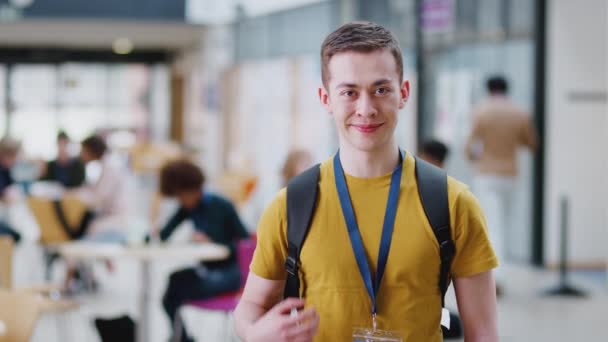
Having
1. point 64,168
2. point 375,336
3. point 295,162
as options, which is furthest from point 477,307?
point 64,168

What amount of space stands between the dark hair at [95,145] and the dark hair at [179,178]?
109 inches

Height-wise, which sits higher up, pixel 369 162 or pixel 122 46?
pixel 122 46

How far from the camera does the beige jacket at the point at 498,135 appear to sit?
30.1 ft

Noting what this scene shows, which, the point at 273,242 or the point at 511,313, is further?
the point at 511,313

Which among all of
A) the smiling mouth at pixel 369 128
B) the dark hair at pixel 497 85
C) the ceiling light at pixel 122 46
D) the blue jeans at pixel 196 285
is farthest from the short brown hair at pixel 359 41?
the ceiling light at pixel 122 46

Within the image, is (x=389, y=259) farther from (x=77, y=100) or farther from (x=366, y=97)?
(x=77, y=100)

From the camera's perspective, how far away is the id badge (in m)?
1.99

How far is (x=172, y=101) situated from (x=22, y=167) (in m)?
13.5

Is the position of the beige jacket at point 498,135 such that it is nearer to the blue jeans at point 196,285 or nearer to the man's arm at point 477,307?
the blue jeans at point 196,285

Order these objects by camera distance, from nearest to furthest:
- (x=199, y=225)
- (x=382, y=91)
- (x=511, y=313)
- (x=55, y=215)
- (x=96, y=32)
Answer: (x=382, y=91) → (x=199, y=225) → (x=511, y=313) → (x=55, y=215) → (x=96, y=32)

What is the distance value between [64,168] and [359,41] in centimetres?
950

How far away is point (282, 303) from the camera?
6.51 ft

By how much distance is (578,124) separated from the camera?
10742mm

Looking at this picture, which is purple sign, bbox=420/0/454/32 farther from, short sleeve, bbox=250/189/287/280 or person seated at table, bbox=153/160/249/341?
short sleeve, bbox=250/189/287/280
